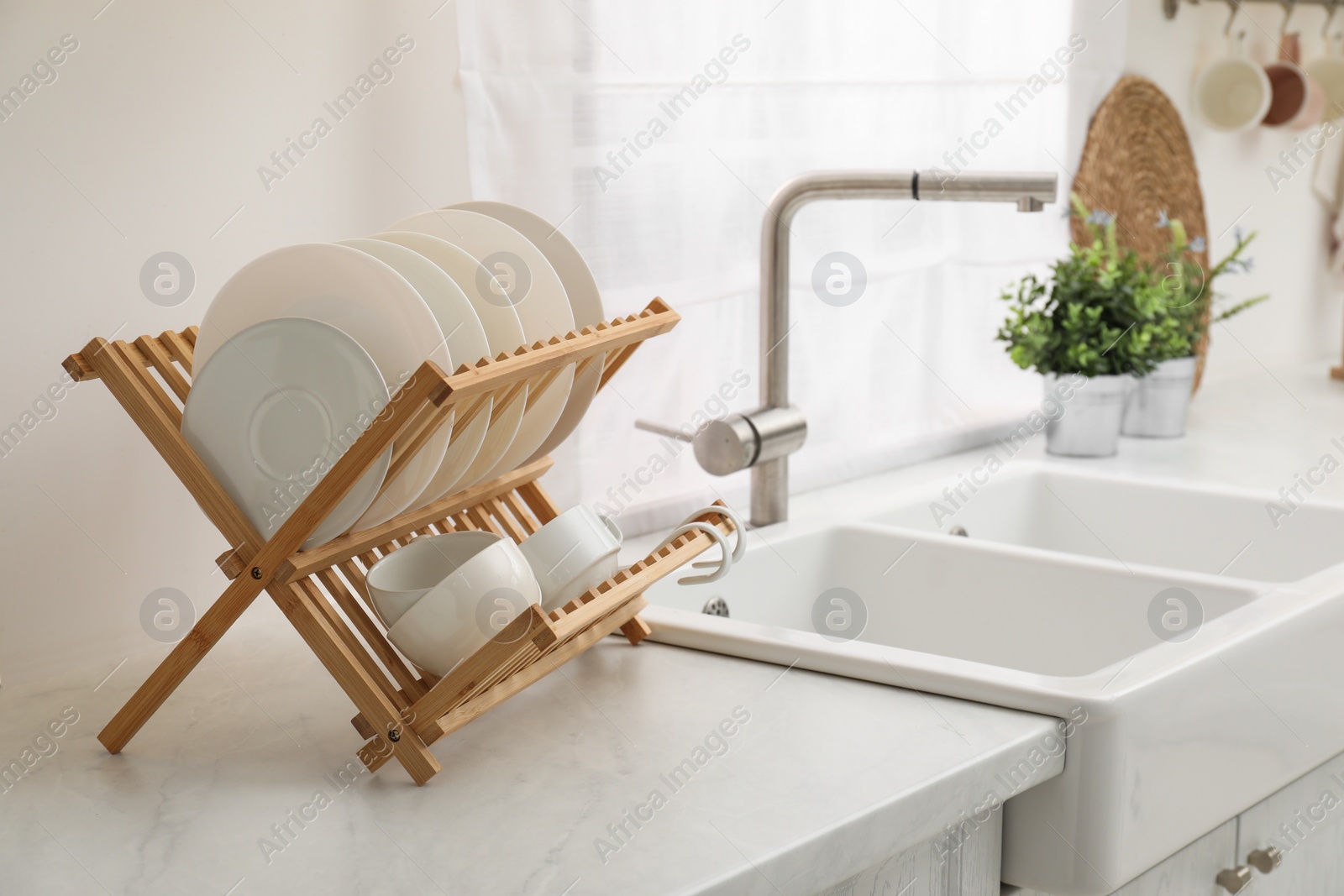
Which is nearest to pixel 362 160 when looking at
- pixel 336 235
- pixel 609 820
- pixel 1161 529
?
pixel 336 235

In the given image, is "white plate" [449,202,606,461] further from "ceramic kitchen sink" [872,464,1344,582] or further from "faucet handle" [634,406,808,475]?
"ceramic kitchen sink" [872,464,1344,582]

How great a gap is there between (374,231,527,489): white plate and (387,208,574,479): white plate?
0.02m

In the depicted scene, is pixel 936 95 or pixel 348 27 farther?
pixel 936 95

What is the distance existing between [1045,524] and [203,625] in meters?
1.12

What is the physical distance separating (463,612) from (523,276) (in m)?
0.27

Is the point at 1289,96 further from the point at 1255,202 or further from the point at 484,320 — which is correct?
the point at 484,320

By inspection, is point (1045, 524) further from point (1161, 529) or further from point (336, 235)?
point (336, 235)

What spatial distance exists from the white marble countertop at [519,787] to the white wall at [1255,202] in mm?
1584

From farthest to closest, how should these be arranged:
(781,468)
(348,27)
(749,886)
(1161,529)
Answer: (1161,529) → (781,468) → (348,27) → (749,886)

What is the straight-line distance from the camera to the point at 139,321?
1.04m

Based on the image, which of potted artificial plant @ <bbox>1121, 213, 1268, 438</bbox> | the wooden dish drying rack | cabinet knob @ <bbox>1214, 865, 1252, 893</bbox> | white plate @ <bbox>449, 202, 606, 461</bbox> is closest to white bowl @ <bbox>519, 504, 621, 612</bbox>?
the wooden dish drying rack

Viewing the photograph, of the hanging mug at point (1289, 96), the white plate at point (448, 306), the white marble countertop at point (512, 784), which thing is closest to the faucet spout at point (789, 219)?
the white marble countertop at point (512, 784)

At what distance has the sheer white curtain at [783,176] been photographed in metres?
1.29

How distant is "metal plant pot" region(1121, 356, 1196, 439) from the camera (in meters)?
1.82
